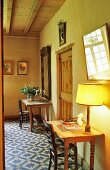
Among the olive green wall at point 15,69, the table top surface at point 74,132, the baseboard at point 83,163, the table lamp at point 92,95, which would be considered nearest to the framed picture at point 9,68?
the olive green wall at point 15,69

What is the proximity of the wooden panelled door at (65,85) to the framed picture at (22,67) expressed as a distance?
2.54 m

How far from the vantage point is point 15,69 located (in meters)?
7.56

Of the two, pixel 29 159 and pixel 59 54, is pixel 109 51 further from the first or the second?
pixel 59 54

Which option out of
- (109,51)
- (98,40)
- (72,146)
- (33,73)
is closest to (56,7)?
(98,40)

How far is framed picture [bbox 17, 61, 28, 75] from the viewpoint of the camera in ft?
24.8

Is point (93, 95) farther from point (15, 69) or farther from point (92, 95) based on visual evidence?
point (15, 69)

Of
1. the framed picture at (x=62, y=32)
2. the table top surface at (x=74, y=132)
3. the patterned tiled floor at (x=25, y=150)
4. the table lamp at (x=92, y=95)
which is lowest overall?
the patterned tiled floor at (x=25, y=150)

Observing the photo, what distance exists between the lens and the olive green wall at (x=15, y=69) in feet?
24.6

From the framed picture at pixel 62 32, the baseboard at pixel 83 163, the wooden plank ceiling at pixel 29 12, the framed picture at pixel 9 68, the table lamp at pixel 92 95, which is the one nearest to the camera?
the table lamp at pixel 92 95

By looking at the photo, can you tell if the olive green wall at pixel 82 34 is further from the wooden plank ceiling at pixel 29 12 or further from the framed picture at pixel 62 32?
the wooden plank ceiling at pixel 29 12

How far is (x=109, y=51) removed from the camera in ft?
8.44

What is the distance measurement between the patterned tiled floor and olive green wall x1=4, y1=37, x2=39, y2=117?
1537mm

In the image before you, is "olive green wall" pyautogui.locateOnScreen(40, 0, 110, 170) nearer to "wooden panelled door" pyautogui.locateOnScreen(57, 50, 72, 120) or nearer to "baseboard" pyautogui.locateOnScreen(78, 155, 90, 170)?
"baseboard" pyautogui.locateOnScreen(78, 155, 90, 170)

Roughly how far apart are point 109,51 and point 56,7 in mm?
2500
